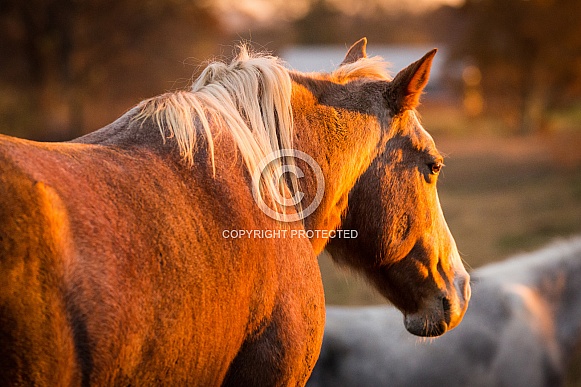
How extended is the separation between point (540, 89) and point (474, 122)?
173 inches

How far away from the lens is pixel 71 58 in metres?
16.0

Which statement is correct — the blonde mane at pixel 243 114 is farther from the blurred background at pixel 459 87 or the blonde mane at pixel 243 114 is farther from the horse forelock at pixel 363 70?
the blurred background at pixel 459 87

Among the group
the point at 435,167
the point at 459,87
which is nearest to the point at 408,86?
the point at 435,167

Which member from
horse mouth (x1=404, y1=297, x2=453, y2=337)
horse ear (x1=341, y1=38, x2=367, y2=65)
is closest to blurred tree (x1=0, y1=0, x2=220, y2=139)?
horse ear (x1=341, y1=38, x2=367, y2=65)

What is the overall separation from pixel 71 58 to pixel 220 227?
15.3 metres

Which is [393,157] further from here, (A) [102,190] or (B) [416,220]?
(A) [102,190]

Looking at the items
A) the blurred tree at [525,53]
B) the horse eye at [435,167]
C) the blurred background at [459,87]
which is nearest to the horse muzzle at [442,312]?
the horse eye at [435,167]

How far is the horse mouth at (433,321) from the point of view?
2906 millimetres

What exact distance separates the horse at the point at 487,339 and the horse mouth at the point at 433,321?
1.54 metres

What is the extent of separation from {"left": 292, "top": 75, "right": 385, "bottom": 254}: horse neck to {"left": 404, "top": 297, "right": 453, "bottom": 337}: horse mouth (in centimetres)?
64

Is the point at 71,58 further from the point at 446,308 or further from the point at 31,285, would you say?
the point at 31,285

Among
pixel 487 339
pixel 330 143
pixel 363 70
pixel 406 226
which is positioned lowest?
pixel 487 339

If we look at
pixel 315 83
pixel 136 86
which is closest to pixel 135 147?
pixel 315 83

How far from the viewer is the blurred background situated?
13727 mm
